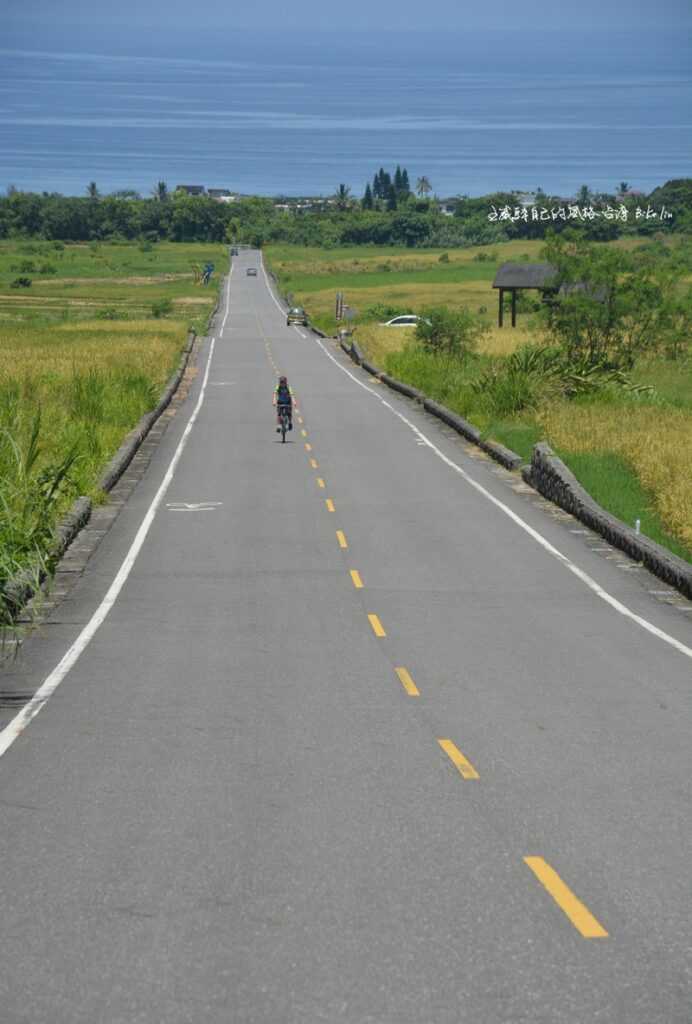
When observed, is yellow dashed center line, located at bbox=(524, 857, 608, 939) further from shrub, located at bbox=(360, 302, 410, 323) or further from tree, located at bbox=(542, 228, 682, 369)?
shrub, located at bbox=(360, 302, 410, 323)

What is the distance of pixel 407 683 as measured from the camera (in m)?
14.4

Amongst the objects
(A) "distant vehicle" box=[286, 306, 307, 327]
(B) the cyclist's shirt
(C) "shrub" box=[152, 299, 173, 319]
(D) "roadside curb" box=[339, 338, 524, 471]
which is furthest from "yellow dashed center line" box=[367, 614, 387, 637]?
(C) "shrub" box=[152, 299, 173, 319]

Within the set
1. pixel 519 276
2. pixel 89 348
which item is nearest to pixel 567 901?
pixel 89 348

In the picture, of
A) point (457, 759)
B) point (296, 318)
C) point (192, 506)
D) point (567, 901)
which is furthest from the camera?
point (296, 318)

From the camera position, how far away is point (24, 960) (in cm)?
733

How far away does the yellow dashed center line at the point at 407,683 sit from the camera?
14.0 metres

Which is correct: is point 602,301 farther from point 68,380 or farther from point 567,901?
Answer: point 567,901

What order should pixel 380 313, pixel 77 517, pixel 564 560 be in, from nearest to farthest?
pixel 564 560 → pixel 77 517 → pixel 380 313

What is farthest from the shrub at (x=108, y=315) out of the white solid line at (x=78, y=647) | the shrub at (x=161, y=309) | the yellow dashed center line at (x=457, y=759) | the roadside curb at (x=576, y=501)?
the yellow dashed center line at (x=457, y=759)

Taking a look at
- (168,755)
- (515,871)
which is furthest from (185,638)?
(515,871)

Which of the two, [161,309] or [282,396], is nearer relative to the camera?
[282,396]

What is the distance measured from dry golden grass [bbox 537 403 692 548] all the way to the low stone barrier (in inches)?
34.6

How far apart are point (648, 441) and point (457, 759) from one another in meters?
22.3

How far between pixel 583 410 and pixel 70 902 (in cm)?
3477
